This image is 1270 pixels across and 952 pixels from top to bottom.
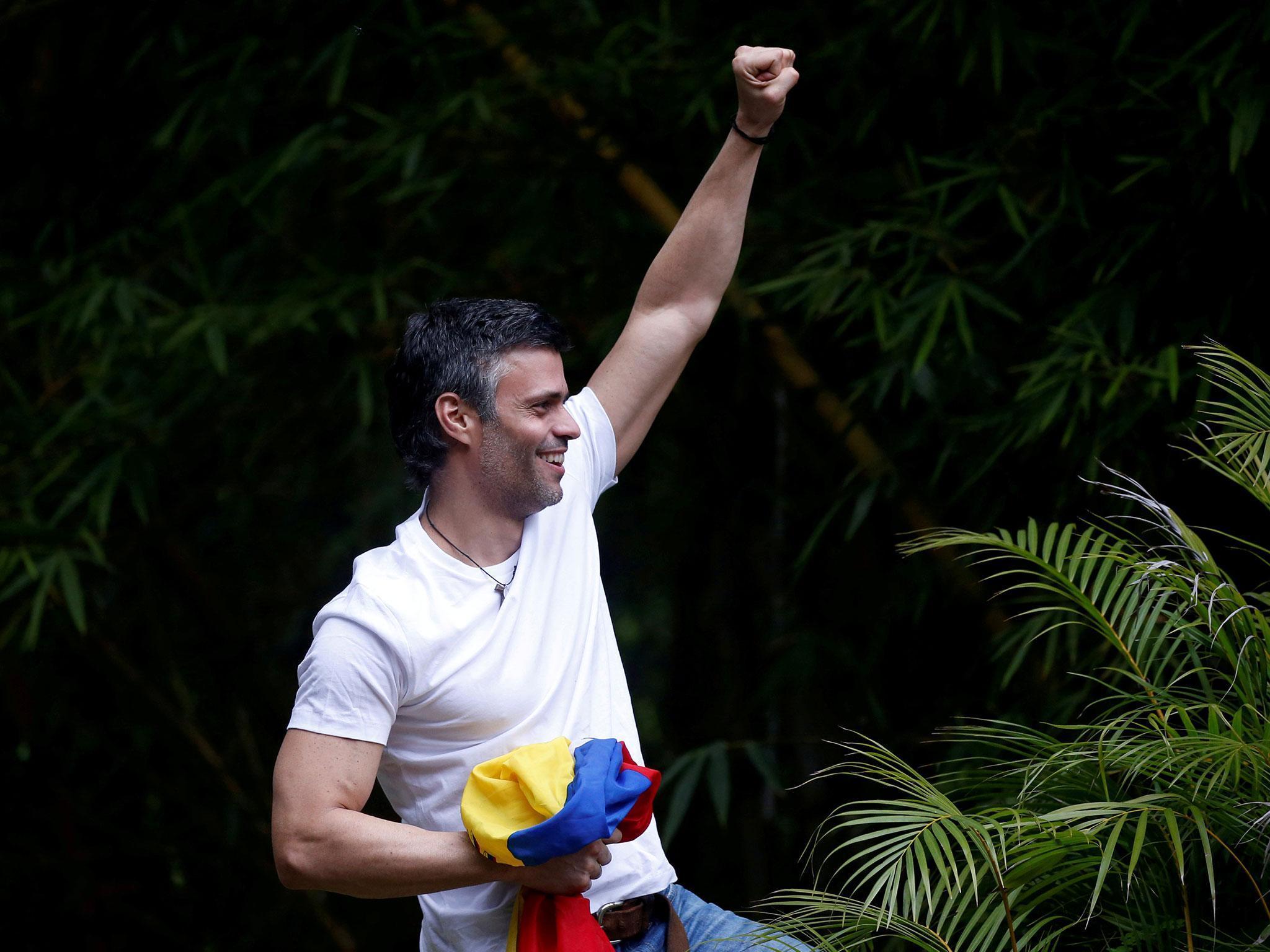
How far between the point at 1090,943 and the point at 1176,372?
78cm

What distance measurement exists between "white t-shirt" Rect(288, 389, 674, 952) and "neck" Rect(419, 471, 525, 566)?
0.05 ft

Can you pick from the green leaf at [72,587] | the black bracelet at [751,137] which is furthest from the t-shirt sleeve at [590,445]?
the green leaf at [72,587]

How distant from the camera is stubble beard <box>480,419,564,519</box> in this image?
1469 mm

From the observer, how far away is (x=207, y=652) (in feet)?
9.65

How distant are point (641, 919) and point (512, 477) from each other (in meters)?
0.48

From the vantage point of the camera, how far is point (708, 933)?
146 centimetres

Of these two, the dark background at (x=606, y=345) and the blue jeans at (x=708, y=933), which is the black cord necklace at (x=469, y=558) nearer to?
the blue jeans at (x=708, y=933)

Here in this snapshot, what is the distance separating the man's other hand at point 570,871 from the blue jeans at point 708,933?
0.19 meters

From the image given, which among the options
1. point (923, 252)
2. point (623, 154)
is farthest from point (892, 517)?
point (623, 154)

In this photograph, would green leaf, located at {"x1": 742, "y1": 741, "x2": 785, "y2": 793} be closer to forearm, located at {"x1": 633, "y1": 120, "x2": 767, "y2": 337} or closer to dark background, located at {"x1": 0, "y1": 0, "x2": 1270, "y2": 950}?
dark background, located at {"x1": 0, "y1": 0, "x2": 1270, "y2": 950}

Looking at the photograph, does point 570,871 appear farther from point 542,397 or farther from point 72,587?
point 72,587

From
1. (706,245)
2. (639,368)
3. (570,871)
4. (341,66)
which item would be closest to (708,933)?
(570,871)

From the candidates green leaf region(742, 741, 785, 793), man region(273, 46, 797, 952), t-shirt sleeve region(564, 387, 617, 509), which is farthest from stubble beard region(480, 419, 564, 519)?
green leaf region(742, 741, 785, 793)

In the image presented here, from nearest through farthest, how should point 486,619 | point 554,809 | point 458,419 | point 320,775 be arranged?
point 554,809
point 320,775
point 486,619
point 458,419
